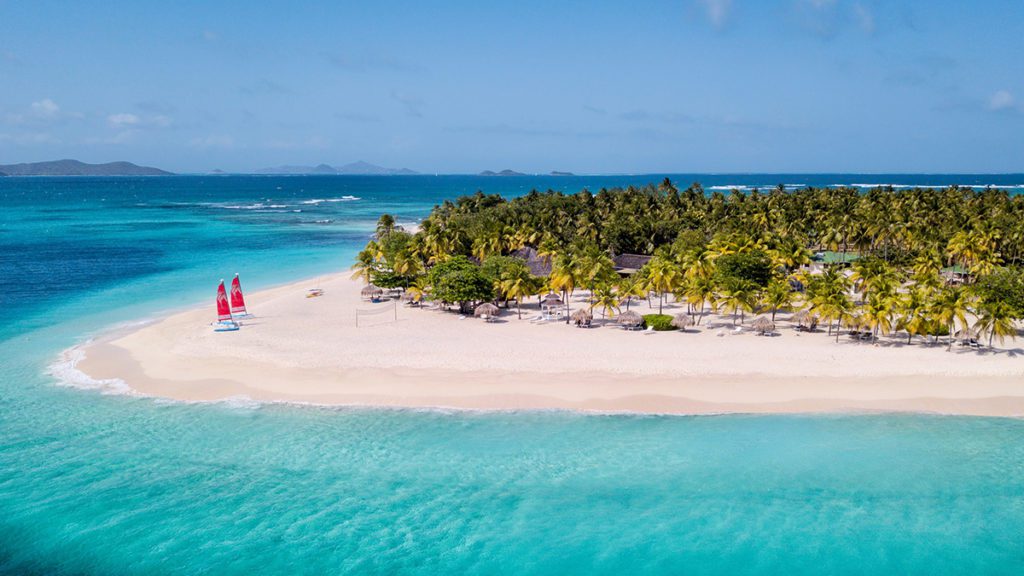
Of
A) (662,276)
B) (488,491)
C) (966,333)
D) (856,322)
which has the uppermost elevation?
(662,276)

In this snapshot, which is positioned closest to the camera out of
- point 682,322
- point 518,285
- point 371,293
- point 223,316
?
point 682,322

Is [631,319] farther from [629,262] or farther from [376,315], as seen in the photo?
[629,262]

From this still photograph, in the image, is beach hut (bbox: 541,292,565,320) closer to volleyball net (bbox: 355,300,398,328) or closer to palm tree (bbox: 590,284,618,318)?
palm tree (bbox: 590,284,618,318)

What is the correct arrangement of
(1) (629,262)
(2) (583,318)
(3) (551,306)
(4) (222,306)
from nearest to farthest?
(4) (222,306) → (2) (583,318) → (3) (551,306) → (1) (629,262)

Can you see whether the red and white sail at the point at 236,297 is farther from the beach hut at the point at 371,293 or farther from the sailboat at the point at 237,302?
the beach hut at the point at 371,293

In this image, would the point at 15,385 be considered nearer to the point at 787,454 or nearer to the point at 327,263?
the point at 787,454

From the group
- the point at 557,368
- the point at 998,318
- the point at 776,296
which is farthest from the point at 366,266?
the point at 998,318

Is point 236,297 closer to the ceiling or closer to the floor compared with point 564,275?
closer to the floor

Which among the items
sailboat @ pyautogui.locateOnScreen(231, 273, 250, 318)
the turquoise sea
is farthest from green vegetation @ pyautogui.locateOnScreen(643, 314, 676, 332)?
sailboat @ pyautogui.locateOnScreen(231, 273, 250, 318)
